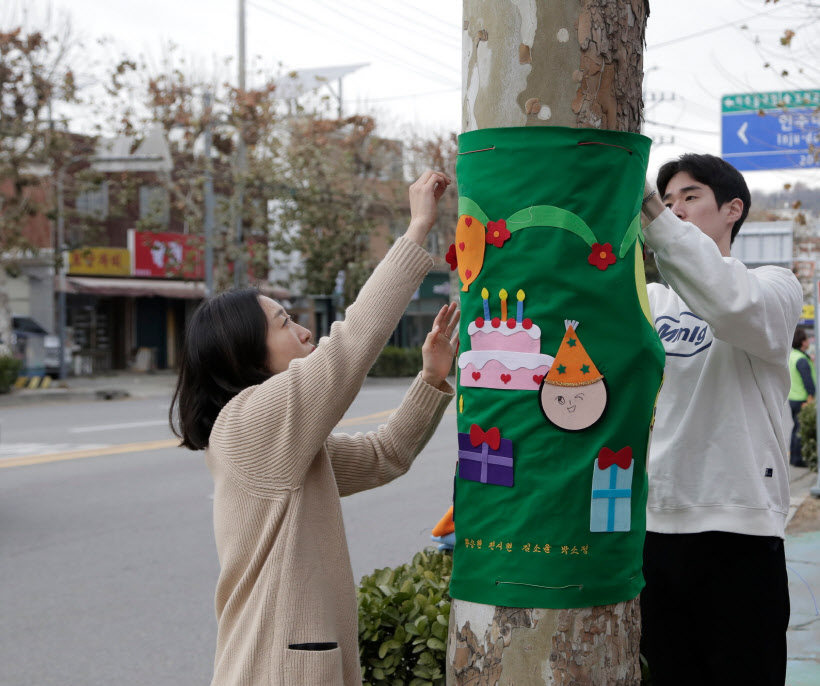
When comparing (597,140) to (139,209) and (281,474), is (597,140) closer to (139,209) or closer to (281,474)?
(281,474)

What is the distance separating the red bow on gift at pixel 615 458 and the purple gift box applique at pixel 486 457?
19 centimetres

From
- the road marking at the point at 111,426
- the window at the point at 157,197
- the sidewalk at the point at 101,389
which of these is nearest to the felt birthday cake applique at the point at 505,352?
the road marking at the point at 111,426

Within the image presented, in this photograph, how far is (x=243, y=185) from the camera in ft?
80.2

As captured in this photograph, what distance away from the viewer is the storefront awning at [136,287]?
93.1 feet

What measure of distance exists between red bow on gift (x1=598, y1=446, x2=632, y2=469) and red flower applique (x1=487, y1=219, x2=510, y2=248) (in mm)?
489

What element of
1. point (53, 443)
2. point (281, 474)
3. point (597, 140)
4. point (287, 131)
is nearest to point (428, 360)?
point (281, 474)

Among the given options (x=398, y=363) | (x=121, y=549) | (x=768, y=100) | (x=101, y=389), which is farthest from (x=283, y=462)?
(x=398, y=363)

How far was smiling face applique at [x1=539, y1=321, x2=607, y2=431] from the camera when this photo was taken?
200 centimetres

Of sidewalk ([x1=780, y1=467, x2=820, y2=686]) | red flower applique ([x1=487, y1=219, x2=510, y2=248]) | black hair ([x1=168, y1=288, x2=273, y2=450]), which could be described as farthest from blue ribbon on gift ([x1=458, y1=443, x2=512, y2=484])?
sidewalk ([x1=780, y1=467, x2=820, y2=686])

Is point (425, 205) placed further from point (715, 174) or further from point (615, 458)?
point (715, 174)

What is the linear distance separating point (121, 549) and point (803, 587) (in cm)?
486

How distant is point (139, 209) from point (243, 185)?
8.43 meters

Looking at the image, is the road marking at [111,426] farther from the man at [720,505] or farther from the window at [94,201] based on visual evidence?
the window at [94,201]

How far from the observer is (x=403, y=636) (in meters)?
2.67
